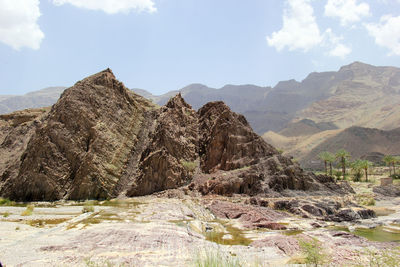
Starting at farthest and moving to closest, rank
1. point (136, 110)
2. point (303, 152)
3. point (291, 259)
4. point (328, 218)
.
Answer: point (303, 152) → point (136, 110) → point (328, 218) → point (291, 259)

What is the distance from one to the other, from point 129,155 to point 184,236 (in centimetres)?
2924

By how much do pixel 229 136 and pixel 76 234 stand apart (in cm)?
3072

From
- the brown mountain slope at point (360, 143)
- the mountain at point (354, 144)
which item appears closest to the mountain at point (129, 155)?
the mountain at point (354, 144)

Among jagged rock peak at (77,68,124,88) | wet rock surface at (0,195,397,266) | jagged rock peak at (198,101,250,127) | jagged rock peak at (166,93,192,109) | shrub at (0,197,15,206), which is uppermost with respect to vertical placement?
jagged rock peak at (77,68,124,88)

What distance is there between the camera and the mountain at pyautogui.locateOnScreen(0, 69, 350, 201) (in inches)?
1427

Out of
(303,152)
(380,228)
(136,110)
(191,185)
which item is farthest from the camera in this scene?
(303,152)

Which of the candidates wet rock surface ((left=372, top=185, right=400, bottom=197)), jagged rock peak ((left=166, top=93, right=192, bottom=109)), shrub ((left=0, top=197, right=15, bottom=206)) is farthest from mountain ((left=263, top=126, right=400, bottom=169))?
shrub ((left=0, top=197, right=15, bottom=206))

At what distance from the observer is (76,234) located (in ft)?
53.5

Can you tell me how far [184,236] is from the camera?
16188 mm

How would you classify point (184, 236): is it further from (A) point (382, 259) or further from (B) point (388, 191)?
(B) point (388, 191)

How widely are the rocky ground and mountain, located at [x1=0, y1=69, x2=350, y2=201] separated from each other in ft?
27.8

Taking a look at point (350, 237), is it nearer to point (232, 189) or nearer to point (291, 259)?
point (291, 259)

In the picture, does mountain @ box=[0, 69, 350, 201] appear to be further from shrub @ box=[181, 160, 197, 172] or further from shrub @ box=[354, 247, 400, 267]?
shrub @ box=[354, 247, 400, 267]

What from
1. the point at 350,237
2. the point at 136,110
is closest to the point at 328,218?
the point at 350,237
